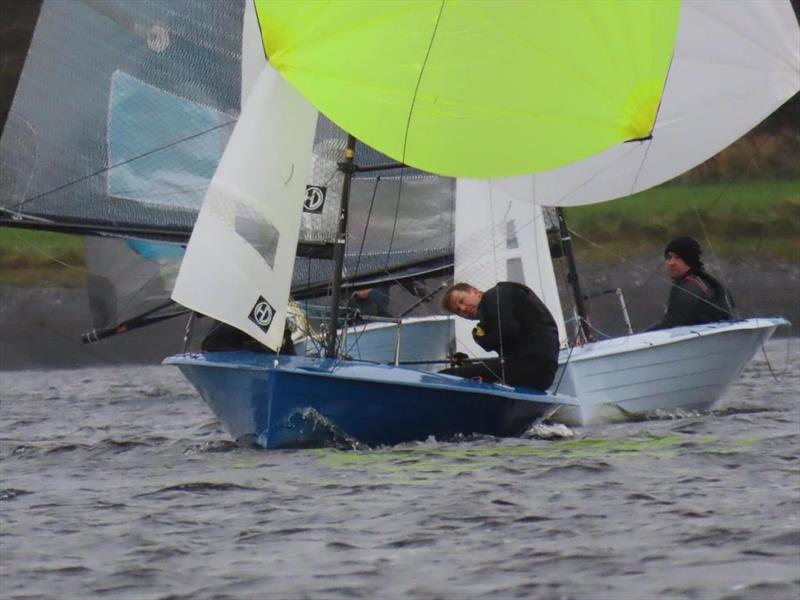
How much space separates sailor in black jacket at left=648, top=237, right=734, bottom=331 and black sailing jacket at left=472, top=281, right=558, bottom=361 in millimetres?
2435

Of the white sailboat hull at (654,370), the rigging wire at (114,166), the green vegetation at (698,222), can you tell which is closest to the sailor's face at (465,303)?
the white sailboat hull at (654,370)

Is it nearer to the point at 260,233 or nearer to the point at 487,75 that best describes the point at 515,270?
the point at 260,233

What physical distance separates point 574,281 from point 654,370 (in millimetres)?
1515

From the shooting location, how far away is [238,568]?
7.94 meters

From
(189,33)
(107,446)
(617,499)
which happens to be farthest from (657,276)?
(617,499)

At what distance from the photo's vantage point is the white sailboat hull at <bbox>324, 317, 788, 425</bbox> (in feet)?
44.3

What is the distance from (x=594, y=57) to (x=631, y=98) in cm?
30

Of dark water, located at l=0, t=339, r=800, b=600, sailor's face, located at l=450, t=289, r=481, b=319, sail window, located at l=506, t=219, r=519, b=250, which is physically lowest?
dark water, located at l=0, t=339, r=800, b=600

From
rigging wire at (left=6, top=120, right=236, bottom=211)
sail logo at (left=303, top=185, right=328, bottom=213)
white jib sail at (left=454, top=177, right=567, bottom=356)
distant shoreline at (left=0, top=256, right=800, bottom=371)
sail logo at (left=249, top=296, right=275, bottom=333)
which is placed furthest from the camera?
distant shoreline at (left=0, top=256, right=800, bottom=371)

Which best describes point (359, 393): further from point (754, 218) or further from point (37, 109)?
point (754, 218)

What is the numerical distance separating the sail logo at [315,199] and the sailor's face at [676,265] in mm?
2442

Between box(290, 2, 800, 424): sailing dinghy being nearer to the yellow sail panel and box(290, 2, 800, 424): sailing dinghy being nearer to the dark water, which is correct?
the dark water

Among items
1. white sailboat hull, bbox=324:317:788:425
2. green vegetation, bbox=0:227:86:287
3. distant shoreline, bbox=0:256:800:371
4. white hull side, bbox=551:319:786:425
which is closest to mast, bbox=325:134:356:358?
white sailboat hull, bbox=324:317:788:425

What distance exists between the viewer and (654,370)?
44.6 feet
